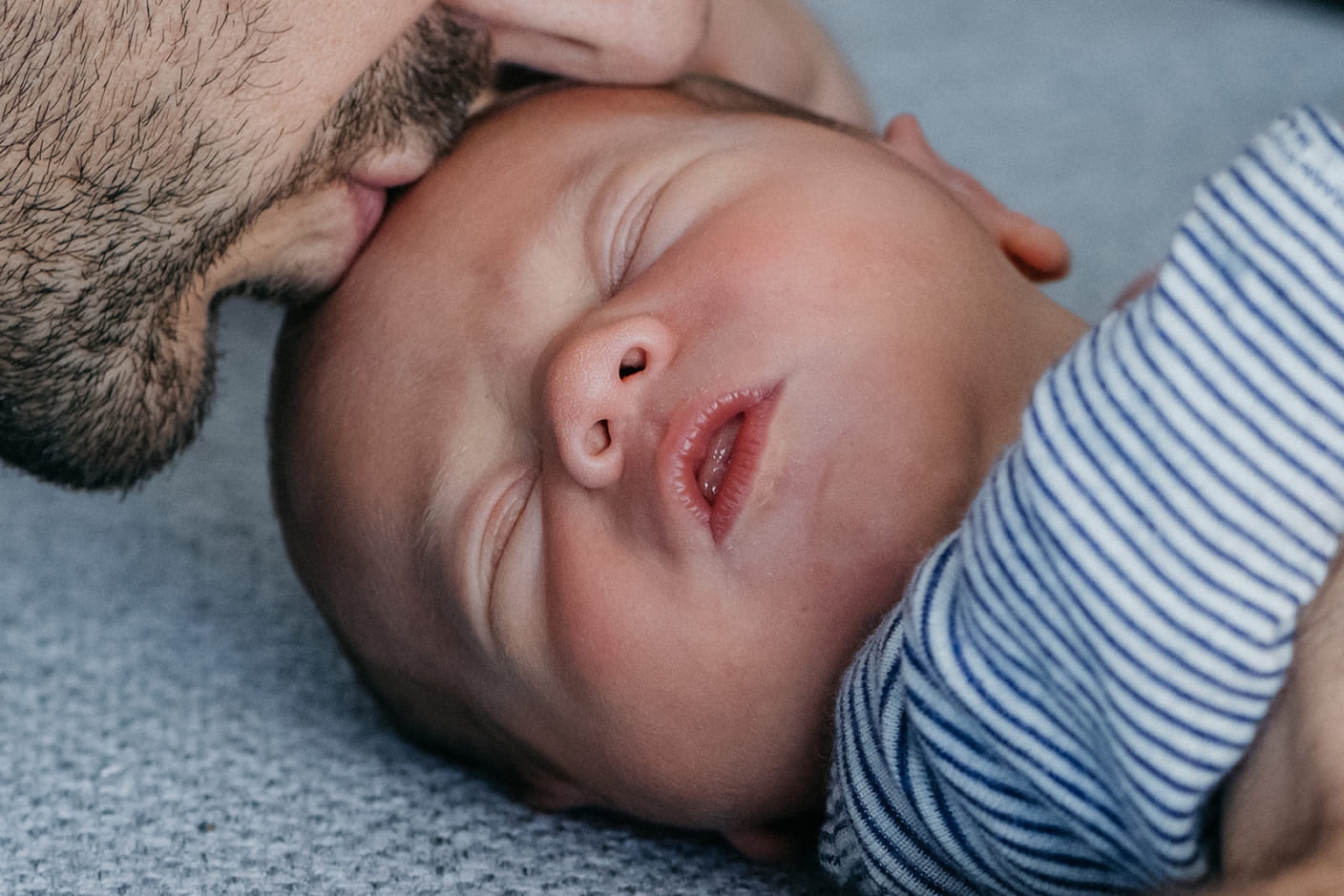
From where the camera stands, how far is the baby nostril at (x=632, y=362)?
2.56ft

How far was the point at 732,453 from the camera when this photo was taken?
0.77 metres

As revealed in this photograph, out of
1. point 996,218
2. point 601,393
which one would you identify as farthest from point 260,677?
point 996,218

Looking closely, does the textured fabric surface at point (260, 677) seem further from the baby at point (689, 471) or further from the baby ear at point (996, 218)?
the baby ear at point (996, 218)

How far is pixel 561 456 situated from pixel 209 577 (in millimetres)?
542

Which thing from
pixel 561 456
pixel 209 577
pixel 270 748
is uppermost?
pixel 561 456

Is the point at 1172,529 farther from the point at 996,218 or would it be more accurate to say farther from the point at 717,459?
the point at 996,218

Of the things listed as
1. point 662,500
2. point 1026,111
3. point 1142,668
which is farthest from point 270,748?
point 1026,111

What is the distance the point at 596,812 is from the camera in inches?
35.9

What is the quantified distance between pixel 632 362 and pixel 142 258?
1.56 feet

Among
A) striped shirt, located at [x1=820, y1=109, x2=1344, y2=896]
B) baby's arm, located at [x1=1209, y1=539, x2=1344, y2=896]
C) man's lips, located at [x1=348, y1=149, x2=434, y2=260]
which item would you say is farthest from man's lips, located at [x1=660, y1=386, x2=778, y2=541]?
man's lips, located at [x1=348, y1=149, x2=434, y2=260]

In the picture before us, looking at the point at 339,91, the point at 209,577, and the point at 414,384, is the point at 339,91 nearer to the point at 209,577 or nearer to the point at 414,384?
the point at 414,384

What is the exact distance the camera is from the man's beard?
98 cm

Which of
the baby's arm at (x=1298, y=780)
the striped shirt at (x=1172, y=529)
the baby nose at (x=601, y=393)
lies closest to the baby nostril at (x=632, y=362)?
the baby nose at (x=601, y=393)

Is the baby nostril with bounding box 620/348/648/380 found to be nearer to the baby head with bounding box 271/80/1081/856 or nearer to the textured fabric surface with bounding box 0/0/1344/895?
the baby head with bounding box 271/80/1081/856
